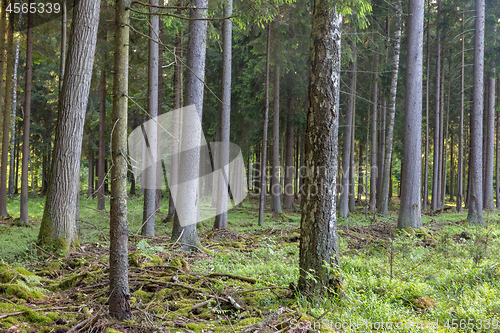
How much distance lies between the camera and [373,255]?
7473 millimetres

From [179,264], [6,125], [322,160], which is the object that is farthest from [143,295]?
[6,125]

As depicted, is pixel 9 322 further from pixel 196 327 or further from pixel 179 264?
pixel 179 264

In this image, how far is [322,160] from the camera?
387cm

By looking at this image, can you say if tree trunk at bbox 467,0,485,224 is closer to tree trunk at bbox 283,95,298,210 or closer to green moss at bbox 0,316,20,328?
tree trunk at bbox 283,95,298,210

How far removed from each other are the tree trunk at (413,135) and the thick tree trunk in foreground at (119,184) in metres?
9.38

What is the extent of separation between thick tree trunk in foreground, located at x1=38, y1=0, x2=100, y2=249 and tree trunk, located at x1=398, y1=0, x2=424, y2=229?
9.37 m

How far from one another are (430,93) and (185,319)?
25.1 metres

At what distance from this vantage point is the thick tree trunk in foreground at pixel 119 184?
2963 mm

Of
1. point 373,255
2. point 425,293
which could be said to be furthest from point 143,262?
point 373,255

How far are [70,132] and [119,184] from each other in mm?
4390

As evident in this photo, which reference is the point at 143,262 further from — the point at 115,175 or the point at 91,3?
the point at 91,3

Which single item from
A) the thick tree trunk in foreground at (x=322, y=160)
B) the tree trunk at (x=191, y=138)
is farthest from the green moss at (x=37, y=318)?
the tree trunk at (x=191, y=138)

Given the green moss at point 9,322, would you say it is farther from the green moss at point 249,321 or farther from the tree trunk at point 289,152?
the tree trunk at point 289,152

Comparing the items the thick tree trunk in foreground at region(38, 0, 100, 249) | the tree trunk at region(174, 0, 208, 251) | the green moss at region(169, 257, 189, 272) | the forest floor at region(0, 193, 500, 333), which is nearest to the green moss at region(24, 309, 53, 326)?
the forest floor at region(0, 193, 500, 333)
